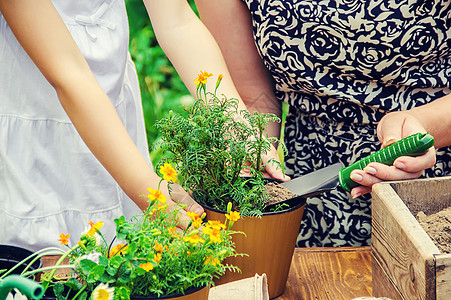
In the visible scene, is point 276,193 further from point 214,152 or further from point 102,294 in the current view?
point 102,294

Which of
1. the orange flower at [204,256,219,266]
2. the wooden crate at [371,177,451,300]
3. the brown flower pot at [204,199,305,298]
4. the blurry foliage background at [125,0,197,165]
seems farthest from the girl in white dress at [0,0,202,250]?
the blurry foliage background at [125,0,197,165]

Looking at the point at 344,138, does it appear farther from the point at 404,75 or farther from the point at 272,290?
the point at 272,290

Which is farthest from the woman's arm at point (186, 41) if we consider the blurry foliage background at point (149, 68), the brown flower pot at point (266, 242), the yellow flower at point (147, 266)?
the blurry foliage background at point (149, 68)

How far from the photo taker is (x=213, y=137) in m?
0.81

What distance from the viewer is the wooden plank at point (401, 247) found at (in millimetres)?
608

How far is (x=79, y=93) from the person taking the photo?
0.88m

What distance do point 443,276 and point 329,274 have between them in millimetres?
356

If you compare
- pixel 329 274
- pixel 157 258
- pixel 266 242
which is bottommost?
pixel 329 274

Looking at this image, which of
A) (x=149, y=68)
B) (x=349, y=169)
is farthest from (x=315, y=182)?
(x=149, y=68)

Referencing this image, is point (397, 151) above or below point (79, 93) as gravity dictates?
below

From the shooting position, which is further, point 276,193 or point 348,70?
Answer: point 348,70

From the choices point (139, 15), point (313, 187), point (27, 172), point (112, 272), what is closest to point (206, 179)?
point (313, 187)

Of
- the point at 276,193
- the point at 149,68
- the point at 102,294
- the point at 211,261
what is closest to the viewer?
the point at 102,294

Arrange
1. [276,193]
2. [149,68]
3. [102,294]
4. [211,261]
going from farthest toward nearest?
1. [149,68]
2. [276,193]
3. [211,261]
4. [102,294]
